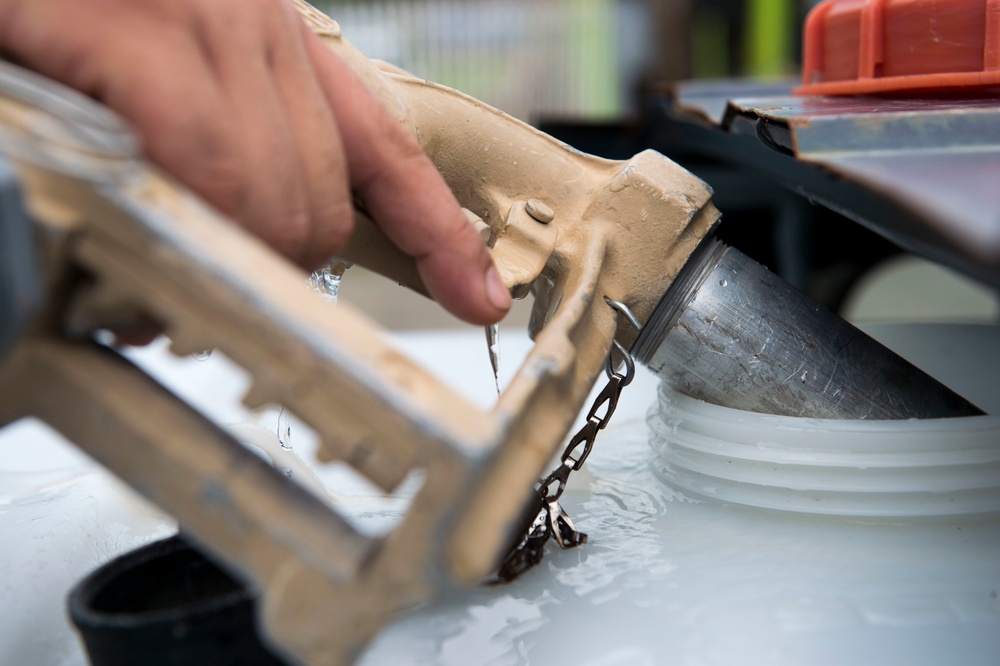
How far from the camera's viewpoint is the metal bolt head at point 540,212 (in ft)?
2.91

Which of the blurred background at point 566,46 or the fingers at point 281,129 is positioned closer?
the fingers at point 281,129

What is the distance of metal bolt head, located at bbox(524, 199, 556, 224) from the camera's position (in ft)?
2.91

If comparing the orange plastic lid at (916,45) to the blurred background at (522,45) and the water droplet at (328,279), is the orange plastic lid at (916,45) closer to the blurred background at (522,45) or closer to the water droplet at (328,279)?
the water droplet at (328,279)

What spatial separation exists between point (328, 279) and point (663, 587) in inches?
20.3

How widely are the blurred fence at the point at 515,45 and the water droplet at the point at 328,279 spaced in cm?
487

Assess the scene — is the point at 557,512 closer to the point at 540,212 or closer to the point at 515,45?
the point at 540,212

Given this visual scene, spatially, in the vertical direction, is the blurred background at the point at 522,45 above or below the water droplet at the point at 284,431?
above

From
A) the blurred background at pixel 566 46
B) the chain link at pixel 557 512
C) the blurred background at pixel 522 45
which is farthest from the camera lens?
the blurred background at pixel 522 45

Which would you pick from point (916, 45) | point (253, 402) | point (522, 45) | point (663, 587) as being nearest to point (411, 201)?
point (253, 402)

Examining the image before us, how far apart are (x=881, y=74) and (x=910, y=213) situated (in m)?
0.57

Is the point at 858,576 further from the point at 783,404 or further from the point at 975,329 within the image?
the point at 975,329

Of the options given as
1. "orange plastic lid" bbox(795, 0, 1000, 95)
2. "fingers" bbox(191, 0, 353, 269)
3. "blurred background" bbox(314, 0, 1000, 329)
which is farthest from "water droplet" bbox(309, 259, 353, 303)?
"blurred background" bbox(314, 0, 1000, 329)

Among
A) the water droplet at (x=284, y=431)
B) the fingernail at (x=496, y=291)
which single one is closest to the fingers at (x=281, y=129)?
the fingernail at (x=496, y=291)

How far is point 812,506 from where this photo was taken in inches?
34.3
